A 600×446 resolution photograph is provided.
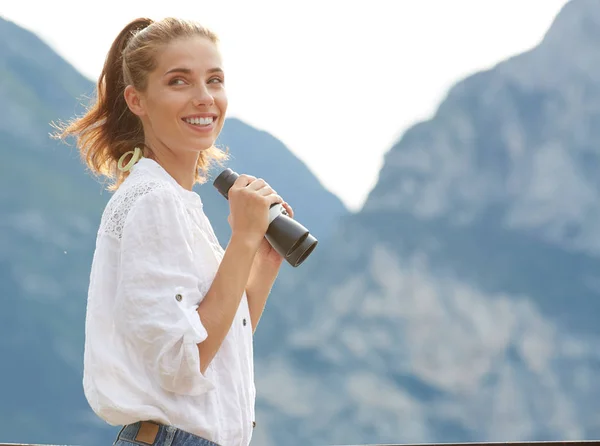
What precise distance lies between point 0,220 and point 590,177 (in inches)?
378

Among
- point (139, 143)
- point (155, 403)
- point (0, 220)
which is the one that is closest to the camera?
point (155, 403)

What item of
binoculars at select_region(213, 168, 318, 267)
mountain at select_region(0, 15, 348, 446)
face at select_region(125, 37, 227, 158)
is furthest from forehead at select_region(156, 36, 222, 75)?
mountain at select_region(0, 15, 348, 446)

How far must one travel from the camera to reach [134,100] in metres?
1.14

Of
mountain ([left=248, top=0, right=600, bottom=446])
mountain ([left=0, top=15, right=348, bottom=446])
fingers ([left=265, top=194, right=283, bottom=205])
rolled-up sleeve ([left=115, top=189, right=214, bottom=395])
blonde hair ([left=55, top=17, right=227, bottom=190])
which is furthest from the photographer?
mountain ([left=248, top=0, right=600, bottom=446])

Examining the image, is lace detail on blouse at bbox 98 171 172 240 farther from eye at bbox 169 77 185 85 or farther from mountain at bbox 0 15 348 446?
mountain at bbox 0 15 348 446

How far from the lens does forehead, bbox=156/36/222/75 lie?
3.59 feet

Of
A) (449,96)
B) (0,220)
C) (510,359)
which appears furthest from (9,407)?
(449,96)

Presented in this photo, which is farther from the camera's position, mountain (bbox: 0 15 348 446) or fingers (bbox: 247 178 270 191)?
mountain (bbox: 0 15 348 446)

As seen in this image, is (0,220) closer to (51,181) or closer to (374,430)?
(51,181)

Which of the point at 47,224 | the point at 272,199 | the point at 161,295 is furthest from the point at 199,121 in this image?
the point at 47,224

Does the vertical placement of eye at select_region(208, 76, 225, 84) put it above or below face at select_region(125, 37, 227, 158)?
above

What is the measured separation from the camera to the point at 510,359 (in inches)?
559

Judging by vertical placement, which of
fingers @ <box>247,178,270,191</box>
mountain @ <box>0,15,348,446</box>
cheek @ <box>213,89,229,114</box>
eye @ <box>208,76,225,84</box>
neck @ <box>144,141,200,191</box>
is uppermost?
mountain @ <box>0,15,348,446</box>

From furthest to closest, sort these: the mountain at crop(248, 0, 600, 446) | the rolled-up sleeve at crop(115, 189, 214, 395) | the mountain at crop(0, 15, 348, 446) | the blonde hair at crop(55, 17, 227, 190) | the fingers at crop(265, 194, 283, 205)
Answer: the mountain at crop(248, 0, 600, 446), the mountain at crop(0, 15, 348, 446), the blonde hair at crop(55, 17, 227, 190), the fingers at crop(265, 194, 283, 205), the rolled-up sleeve at crop(115, 189, 214, 395)
